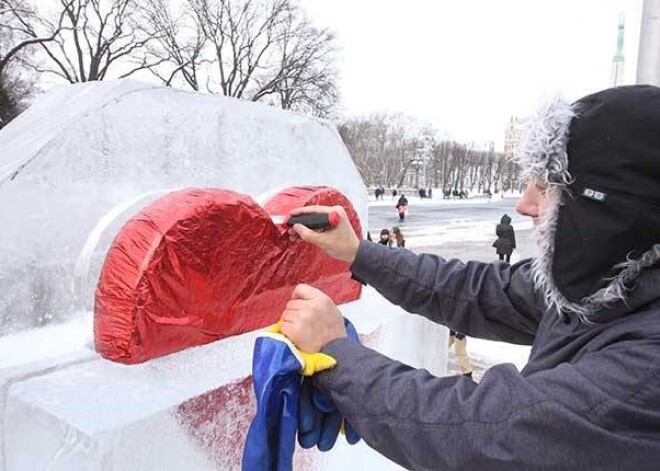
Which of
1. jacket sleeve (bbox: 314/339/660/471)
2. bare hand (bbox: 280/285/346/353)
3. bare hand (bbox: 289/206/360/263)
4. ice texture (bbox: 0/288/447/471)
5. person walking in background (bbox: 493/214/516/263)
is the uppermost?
bare hand (bbox: 289/206/360/263)

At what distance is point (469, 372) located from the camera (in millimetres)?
4906

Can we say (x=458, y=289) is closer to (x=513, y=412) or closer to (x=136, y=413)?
(x=513, y=412)

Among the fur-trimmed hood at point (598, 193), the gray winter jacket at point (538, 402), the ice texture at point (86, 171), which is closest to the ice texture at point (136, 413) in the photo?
the ice texture at point (86, 171)

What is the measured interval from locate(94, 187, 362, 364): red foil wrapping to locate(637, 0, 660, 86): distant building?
325 centimetres

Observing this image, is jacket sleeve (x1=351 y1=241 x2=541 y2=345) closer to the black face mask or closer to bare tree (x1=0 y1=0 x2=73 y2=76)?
the black face mask

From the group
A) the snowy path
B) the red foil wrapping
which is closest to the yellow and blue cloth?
the red foil wrapping

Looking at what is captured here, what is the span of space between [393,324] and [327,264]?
43cm

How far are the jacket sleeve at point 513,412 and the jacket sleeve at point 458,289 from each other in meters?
0.52

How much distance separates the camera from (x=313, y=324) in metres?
1.09

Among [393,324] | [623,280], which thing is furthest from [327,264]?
[623,280]

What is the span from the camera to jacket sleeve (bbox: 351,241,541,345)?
1.49 meters

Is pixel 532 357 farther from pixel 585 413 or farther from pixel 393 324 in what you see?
pixel 393 324

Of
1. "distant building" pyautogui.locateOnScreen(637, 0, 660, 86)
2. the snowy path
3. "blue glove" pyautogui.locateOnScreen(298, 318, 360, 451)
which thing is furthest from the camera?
the snowy path

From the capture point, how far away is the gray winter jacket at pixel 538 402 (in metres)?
0.83
